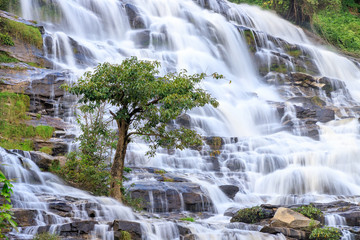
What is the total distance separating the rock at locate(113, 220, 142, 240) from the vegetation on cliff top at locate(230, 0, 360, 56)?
36852 mm

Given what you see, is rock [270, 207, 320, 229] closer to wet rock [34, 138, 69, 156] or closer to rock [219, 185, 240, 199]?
rock [219, 185, 240, 199]

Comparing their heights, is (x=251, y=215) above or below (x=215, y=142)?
below

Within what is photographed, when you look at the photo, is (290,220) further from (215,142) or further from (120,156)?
(215,142)

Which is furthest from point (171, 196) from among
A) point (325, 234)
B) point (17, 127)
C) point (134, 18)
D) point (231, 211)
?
point (134, 18)

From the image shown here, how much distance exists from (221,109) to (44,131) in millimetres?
12937

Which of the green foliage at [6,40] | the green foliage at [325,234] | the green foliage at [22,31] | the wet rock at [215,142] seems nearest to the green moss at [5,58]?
the green foliage at [6,40]

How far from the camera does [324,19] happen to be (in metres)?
50.2

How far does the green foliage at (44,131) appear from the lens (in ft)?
58.7

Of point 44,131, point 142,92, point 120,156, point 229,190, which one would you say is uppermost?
point 142,92

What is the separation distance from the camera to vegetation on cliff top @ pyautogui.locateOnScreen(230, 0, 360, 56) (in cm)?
4322

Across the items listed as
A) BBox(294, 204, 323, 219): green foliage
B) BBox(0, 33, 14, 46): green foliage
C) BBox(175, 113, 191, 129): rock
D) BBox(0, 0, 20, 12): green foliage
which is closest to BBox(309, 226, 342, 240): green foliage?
BBox(294, 204, 323, 219): green foliage

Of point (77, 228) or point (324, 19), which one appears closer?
point (77, 228)

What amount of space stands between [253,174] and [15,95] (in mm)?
11780

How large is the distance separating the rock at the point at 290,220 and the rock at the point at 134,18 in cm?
2491
